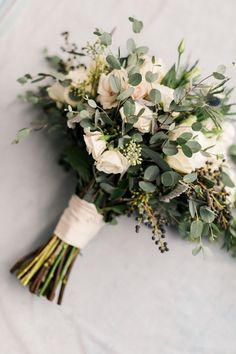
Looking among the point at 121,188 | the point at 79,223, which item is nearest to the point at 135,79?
the point at 121,188

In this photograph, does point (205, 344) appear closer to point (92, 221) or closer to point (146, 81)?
point (92, 221)

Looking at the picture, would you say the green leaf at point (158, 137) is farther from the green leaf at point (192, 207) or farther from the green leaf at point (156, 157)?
the green leaf at point (192, 207)

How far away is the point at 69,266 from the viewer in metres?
1.18

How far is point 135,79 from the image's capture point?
93cm

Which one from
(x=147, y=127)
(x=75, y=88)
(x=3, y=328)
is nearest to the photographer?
(x=147, y=127)

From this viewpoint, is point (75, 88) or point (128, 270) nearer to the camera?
point (75, 88)

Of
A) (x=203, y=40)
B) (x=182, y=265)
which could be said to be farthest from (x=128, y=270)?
(x=203, y=40)

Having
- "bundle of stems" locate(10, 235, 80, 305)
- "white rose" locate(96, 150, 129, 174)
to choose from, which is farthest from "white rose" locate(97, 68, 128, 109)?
"bundle of stems" locate(10, 235, 80, 305)

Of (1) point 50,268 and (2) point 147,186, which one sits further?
(1) point 50,268

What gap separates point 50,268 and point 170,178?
1.30 feet

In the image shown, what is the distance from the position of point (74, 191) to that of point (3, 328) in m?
0.36

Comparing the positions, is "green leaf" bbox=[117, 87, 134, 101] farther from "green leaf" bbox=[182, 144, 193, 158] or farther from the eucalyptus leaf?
the eucalyptus leaf

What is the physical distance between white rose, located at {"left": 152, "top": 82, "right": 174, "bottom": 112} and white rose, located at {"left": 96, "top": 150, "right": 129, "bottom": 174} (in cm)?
13

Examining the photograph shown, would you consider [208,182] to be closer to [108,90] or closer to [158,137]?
[158,137]
